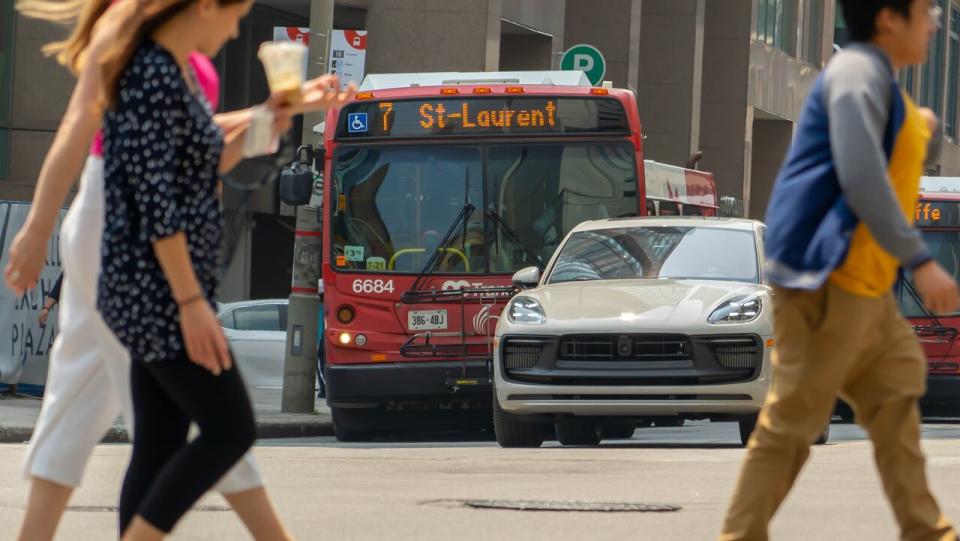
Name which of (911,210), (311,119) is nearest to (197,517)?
(911,210)

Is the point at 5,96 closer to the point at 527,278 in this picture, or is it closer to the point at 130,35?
the point at 527,278

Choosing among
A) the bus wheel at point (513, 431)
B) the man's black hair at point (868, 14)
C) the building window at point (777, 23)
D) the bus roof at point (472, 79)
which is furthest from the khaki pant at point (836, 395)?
the building window at point (777, 23)

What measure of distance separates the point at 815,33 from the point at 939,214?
106ft

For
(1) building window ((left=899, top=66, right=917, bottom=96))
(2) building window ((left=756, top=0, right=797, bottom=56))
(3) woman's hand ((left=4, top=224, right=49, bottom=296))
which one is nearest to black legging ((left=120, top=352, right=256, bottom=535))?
(3) woman's hand ((left=4, top=224, right=49, bottom=296))

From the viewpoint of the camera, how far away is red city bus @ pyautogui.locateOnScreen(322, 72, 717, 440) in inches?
604

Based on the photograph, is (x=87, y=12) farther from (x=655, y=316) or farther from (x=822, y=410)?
(x=655, y=316)

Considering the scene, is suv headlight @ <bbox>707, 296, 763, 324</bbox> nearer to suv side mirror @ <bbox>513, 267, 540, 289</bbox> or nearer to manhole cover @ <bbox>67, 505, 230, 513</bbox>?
suv side mirror @ <bbox>513, 267, 540, 289</bbox>

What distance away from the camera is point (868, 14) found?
4945mm

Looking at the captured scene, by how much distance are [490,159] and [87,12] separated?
11.1 m

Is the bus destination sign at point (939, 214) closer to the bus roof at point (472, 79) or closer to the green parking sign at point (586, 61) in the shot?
the bus roof at point (472, 79)

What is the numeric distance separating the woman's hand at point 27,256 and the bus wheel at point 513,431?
8.20 metres

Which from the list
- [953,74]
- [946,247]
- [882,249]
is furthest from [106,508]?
[953,74]

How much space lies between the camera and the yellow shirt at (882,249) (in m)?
4.82

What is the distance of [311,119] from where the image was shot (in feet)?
A: 59.8
